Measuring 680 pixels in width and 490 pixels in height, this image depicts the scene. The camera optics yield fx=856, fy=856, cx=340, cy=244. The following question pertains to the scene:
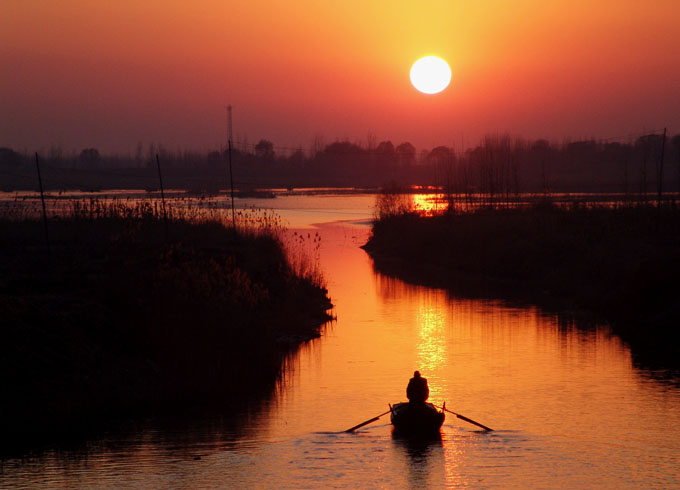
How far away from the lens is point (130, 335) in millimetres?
22750

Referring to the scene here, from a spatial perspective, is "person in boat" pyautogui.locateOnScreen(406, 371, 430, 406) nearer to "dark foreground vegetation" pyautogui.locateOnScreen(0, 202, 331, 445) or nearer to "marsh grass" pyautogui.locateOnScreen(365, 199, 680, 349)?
"dark foreground vegetation" pyautogui.locateOnScreen(0, 202, 331, 445)

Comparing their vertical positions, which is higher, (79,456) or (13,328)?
(13,328)

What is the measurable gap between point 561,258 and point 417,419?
28.8 meters

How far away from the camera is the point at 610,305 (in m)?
35.2

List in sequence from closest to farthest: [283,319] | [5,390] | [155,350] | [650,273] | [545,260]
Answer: [5,390] < [155,350] < [283,319] < [650,273] < [545,260]

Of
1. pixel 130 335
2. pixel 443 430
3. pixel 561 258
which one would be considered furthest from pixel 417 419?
pixel 561 258

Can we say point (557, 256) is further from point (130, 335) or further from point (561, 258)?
point (130, 335)

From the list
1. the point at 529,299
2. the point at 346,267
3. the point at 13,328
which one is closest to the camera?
the point at 13,328

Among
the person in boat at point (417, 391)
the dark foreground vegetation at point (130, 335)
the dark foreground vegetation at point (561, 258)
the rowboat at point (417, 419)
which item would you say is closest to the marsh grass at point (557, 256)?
the dark foreground vegetation at point (561, 258)

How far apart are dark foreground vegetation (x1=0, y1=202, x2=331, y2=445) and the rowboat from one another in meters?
4.95

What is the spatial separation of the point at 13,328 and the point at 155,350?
12.5 feet

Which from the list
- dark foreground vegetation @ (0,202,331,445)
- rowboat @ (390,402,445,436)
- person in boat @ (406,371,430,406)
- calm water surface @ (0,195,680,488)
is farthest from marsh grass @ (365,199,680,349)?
person in boat @ (406,371,430,406)

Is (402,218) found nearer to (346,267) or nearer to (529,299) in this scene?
(346,267)

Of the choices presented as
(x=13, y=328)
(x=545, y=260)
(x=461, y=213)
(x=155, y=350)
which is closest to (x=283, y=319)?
(x=155, y=350)
